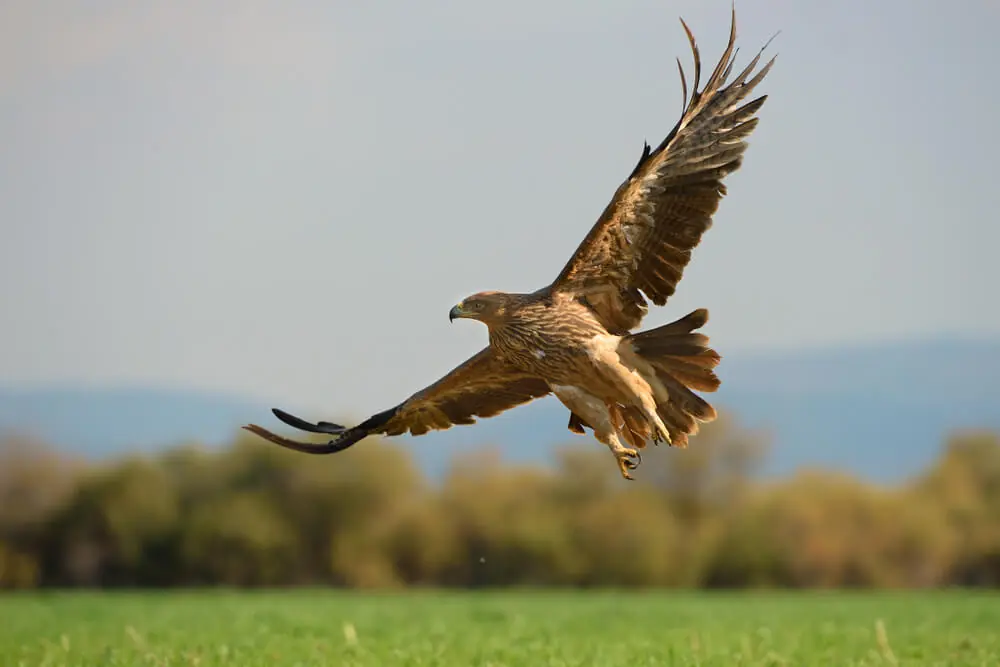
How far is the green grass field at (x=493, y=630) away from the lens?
10352 millimetres

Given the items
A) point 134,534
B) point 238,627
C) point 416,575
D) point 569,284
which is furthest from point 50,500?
point 569,284

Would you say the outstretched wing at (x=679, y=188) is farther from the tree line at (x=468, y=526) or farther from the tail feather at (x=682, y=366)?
the tree line at (x=468, y=526)

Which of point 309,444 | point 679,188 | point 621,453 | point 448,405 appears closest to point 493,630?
point 448,405

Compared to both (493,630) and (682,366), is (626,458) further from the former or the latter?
(493,630)

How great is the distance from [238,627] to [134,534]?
724 cm

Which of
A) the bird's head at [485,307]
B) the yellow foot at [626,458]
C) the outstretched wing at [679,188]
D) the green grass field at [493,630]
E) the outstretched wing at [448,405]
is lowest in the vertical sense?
the green grass field at [493,630]

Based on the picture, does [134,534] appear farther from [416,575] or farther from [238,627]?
[238,627]

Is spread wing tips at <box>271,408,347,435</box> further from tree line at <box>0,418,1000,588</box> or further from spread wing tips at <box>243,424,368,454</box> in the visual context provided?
tree line at <box>0,418,1000,588</box>

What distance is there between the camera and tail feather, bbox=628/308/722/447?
8.13 metres

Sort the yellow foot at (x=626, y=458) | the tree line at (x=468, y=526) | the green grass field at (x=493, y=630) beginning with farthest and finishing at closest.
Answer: the tree line at (x=468, y=526) < the green grass field at (x=493, y=630) < the yellow foot at (x=626, y=458)

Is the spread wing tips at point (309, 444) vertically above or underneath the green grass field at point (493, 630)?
above

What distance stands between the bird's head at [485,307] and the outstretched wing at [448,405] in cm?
65

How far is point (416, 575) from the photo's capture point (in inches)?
807

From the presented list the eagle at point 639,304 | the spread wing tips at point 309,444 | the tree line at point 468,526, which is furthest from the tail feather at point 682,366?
the tree line at point 468,526
